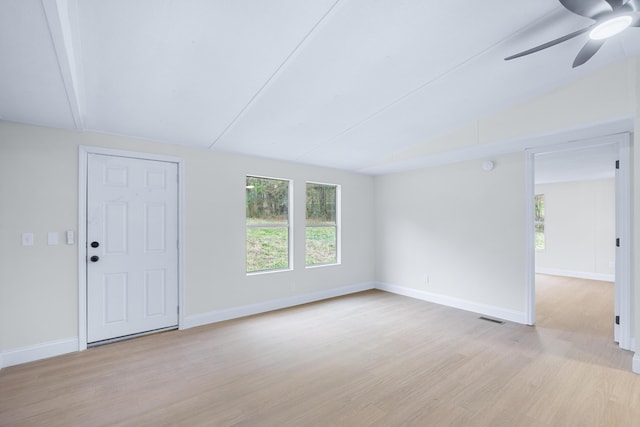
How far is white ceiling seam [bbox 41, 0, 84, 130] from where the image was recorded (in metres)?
1.58

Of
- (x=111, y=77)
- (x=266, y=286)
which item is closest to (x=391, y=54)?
(x=111, y=77)

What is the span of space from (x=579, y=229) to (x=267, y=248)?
718 cm

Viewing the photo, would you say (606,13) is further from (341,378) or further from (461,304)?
(461,304)

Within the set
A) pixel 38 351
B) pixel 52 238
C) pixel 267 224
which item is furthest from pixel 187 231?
pixel 38 351

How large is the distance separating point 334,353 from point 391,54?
2811mm

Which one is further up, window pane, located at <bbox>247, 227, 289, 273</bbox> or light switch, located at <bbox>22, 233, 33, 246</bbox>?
light switch, located at <bbox>22, 233, 33, 246</bbox>

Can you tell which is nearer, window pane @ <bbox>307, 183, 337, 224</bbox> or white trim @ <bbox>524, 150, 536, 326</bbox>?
white trim @ <bbox>524, 150, 536, 326</bbox>

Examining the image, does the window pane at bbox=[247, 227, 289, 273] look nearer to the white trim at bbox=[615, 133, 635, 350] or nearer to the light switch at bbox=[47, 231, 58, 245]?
the light switch at bbox=[47, 231, 58, 245]

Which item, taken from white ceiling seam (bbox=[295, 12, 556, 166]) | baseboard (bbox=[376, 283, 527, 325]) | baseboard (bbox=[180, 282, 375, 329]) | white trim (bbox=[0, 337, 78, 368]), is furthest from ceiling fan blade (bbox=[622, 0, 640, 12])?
white trim (bbox=[0, 337, 78, 368])

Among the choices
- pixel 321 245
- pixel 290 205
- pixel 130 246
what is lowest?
pixel 321 245

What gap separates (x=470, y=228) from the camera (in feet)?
14.6

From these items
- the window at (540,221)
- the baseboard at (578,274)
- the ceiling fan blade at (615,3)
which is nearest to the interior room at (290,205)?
the ceiling fan blade at (615,3)

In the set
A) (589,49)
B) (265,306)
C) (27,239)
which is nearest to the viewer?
(589,49)

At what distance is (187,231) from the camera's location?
3.74 metres
